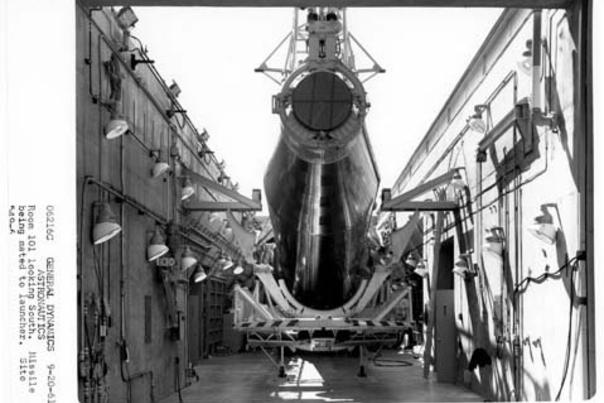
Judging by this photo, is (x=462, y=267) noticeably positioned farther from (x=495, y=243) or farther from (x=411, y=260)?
(x=411, y=260)

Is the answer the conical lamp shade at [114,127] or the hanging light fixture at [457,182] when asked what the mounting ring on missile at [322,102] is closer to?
the conical lamp shade at [114,127]

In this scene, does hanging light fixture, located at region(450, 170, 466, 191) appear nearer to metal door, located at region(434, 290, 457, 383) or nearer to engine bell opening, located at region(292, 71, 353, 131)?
metal door, located at region(434, 290, 457, 383)

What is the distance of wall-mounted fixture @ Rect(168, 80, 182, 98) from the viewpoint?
14619mm

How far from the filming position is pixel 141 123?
1165 centimetres

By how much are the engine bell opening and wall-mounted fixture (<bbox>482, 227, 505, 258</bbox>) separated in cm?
299

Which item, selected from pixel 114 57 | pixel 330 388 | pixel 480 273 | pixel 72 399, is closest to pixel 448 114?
pixel 480 273

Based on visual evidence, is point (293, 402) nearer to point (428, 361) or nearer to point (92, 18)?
point (428, 361)

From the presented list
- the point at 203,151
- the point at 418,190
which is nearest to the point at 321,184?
the point at 418,190

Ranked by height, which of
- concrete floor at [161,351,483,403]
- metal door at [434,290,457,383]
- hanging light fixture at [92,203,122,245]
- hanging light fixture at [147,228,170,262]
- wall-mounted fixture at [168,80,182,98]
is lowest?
concrete floor at [161,351,483,403]

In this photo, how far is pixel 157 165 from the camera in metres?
11.6

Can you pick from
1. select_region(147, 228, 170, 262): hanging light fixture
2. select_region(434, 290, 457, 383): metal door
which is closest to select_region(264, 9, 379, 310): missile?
select_region(434, 290, 457, 383): metal door

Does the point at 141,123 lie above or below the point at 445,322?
above

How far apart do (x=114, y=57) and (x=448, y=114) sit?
335 inches

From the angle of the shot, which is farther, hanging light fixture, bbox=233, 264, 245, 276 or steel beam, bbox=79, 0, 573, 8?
hanging light fixture, bbox=233, 264, 245, 276
